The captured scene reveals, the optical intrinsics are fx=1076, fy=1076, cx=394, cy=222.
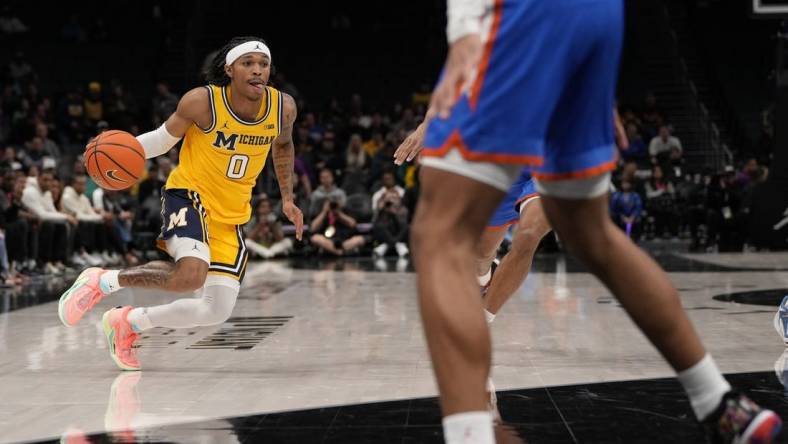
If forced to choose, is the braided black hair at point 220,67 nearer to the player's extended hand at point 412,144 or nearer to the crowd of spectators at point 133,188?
Answer: the player's extended hand at point 412,144

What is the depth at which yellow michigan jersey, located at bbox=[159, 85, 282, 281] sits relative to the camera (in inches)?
207

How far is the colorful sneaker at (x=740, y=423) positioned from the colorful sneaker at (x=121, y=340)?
3.20 m

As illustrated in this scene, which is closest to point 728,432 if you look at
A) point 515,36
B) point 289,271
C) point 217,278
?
point 515,36

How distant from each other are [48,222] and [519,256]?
8.28m

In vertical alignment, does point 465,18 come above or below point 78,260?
above

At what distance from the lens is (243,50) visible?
5.39 meters

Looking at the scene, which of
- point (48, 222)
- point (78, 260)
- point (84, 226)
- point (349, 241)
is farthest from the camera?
point (349, 241)

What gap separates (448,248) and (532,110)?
0.36 m

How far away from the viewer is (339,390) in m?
4.43

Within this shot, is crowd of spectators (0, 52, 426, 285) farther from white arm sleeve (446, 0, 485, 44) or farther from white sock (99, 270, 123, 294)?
white arm sleeve (446, 0, 485, 44)

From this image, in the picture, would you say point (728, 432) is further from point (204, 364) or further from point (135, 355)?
point (135, 355)

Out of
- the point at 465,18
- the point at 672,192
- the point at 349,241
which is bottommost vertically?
the point at 349,241

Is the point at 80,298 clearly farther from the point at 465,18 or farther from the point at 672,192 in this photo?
the point at 672,192

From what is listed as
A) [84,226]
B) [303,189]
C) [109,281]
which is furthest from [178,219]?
[303,189]
